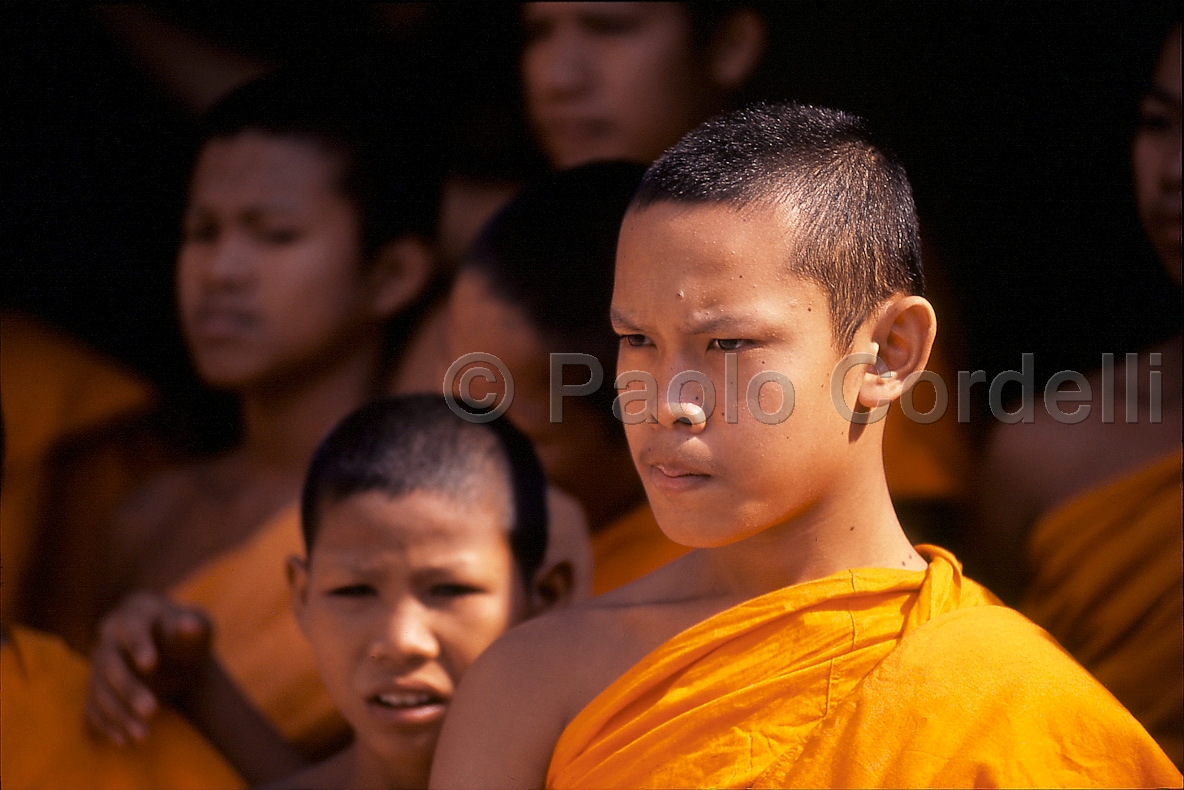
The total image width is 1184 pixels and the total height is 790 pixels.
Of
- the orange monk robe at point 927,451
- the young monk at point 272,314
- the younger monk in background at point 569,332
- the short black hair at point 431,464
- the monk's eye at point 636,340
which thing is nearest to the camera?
the monk's eye at point 636,340

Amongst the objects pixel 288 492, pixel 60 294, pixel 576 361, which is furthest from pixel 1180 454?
pixel 60 294

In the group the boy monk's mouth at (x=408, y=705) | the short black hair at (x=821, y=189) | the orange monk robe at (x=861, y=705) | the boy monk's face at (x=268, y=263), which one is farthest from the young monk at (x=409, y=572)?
the boy monk's face at (x=268, y=263)

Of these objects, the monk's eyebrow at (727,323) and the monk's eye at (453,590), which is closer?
the monk's eyebrow at (727,323)

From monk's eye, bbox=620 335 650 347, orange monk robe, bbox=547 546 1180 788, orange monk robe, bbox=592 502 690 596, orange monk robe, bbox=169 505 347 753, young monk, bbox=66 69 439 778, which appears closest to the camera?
orange monk robe, bbox=547 546 1180 788

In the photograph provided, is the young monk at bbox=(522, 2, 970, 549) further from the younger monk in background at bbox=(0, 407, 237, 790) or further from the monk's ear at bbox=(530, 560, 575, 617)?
the younger monk in background at bbox=(0, 407, 237, 790)

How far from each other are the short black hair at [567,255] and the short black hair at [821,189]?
0.84 m

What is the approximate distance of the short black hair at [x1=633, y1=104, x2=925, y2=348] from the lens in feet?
4.79

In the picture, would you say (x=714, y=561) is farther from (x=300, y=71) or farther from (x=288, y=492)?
(x=300, y=71)

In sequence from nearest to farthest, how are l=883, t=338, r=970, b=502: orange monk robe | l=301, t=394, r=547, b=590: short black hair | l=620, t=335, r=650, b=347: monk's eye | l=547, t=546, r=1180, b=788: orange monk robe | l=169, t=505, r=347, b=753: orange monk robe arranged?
1. l=547, t=546, r=1180, b=788: orange monk robe
2. l=620, t=335, r=650, b=347: monk's eye
3. l=301, t=394, r=547, b=590: short black hair
4. l=169, t=505, r=347, b=753: orange monk robe
5. l=883, t=338, r=970, b=502: orange monk robe

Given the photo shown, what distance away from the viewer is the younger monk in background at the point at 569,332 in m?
2.38

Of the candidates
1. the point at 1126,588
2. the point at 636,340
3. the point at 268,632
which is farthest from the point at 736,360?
the point at 268,632

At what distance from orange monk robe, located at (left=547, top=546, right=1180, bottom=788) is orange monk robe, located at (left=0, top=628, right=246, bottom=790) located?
96 cm

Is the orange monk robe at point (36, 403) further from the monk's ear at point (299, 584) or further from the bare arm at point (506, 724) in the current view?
the bare arm at point (506, 724)

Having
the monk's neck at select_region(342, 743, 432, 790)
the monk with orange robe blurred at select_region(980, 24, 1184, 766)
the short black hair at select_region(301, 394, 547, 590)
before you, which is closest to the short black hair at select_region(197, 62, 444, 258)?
the short black hair at select_region(301, 394, 547, 590)
